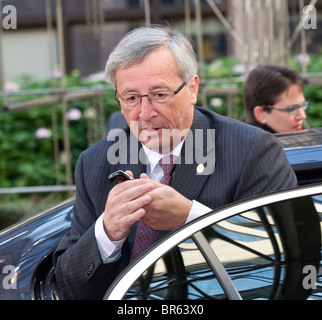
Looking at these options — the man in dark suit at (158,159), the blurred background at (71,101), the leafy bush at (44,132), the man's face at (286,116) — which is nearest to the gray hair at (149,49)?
the man in dark suit at (158,159)

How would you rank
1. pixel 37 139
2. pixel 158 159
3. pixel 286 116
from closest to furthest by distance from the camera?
pixel 158 159, pixel 286 116, pixel 37 139

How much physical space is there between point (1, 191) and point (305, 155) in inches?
171

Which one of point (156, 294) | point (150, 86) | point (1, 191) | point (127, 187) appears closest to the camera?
point (156, 294)

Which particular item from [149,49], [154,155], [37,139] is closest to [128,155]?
→ [154,155]

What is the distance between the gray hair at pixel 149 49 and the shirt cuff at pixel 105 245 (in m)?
0.49

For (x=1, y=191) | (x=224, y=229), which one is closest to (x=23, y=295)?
(x=224, y=229)

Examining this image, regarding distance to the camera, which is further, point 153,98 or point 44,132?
point 44,132

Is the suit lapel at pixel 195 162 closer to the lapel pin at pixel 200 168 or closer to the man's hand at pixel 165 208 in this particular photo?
the lapel pin at pixel 200 168

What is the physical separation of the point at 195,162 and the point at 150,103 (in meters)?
0.23

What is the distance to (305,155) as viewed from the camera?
91.2 inches

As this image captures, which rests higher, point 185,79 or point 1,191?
point 185,79

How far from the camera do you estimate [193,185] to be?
223cm

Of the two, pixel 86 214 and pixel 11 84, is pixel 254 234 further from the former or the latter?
pixel 11 84

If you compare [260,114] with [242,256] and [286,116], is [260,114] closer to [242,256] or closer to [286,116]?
[286,116]
